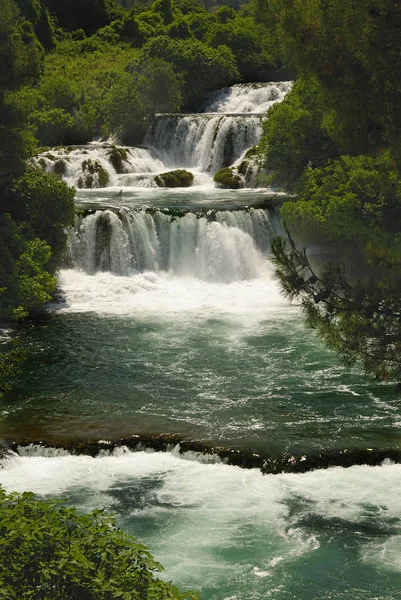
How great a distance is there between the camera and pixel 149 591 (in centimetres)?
783

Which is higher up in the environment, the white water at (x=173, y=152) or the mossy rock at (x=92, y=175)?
the white water at (x=173, y=152)

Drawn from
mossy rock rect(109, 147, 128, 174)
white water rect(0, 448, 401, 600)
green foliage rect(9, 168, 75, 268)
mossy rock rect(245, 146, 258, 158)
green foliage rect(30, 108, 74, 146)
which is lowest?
white water rect(0, 448, 401, 600)

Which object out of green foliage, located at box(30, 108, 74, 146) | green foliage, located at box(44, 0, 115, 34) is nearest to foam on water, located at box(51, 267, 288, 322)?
green foliage, located at box(30, 108, 74, 146)

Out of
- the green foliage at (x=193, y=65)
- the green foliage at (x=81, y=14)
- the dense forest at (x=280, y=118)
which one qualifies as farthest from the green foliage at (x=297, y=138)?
the green foliage at (x=81, y=14)

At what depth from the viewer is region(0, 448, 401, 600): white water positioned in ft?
42.1

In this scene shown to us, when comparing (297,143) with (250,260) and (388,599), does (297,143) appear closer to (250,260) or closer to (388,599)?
(250,260)

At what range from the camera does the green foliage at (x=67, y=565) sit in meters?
7.62

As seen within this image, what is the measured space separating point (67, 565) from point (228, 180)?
105 ft

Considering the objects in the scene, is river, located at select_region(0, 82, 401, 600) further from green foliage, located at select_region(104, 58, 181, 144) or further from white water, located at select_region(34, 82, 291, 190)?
green foliage, located at select_region(104, 58, 181, 144)

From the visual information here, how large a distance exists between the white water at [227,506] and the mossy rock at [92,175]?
76.2ft

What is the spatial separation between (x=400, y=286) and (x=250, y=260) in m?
19.2

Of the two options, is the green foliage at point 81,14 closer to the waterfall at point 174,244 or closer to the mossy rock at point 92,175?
the mossy rock at point 92,175

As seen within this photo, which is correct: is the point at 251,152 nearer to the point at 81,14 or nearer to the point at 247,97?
the point at 247,97

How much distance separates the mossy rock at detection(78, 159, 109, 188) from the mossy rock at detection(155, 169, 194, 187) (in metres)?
2.31
